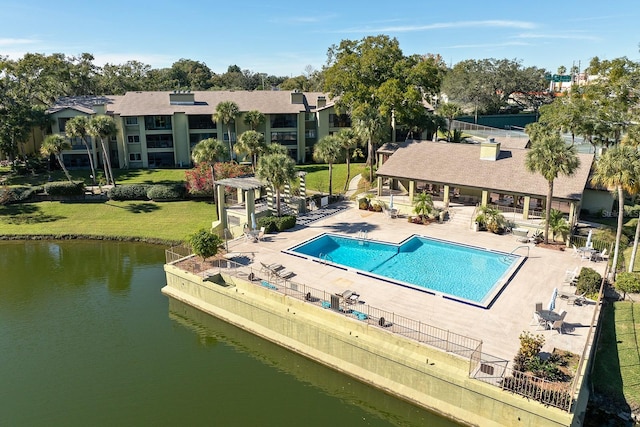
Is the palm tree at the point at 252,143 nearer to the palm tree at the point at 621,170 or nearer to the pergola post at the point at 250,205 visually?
the pergola post at the point at 250,205

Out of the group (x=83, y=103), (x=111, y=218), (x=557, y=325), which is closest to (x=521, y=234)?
(x=557, y=325)

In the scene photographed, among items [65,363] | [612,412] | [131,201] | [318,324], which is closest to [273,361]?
[318,324]

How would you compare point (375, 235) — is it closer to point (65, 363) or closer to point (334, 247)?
point (334, 247)

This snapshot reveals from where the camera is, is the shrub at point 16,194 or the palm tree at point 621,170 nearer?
the palm tree at point 621,170

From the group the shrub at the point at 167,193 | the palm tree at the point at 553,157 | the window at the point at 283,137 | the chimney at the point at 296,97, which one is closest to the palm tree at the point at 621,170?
the palm tree at the point at 553,157

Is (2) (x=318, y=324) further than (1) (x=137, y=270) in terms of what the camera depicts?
No

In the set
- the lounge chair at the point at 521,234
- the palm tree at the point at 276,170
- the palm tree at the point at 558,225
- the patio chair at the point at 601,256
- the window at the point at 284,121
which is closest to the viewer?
the patio chair at the point at 601,256

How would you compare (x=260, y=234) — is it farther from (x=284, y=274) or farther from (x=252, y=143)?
(x=252, y=143)
